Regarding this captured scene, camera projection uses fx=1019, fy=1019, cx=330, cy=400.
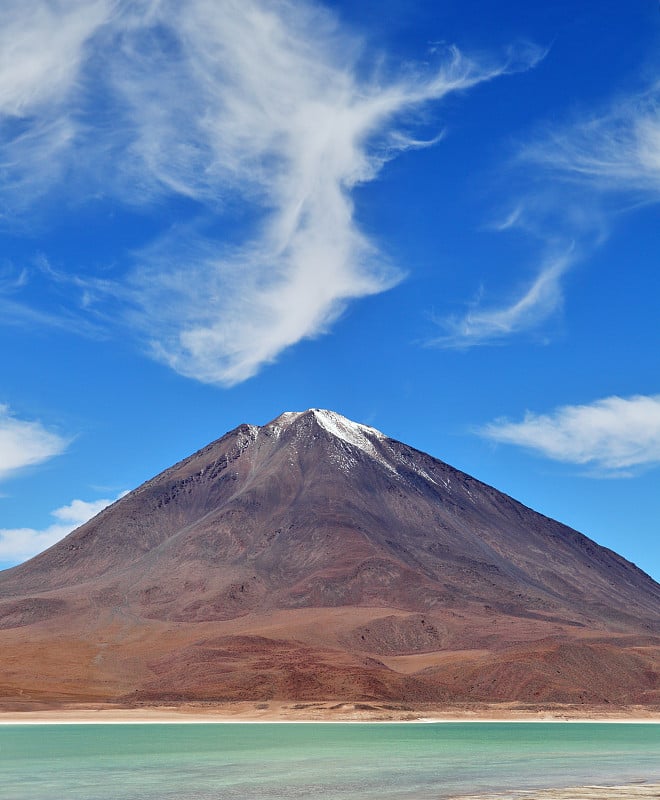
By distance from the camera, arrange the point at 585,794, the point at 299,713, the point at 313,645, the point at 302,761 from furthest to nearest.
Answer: the point at 313,645, the point at 299,713, the point at 302,761, the point at 585,794

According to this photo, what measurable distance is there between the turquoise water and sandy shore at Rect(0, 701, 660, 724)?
950 cm

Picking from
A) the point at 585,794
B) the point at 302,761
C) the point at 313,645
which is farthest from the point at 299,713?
the point at 585,794

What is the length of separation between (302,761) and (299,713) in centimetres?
4742

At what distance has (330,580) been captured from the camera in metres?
196

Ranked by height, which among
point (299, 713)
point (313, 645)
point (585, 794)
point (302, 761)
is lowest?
point (585, 794)

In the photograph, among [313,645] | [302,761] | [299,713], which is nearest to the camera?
[302,761]

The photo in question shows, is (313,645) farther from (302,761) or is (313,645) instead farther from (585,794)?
(585,794)

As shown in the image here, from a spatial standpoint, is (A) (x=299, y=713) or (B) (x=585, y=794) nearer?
(B) (x=585, y=794)

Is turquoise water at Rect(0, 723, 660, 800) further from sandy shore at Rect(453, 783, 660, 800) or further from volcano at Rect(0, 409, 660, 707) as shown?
volcano at Rect(0, 409, 660, 707)

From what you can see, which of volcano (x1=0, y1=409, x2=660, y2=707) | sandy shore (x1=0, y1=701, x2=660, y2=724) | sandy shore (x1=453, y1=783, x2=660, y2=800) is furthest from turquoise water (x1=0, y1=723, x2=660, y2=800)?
volcano (x1=0, y1=409, x2=660, y2=707)

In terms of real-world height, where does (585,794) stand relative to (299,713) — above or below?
below

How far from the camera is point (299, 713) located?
10100cm

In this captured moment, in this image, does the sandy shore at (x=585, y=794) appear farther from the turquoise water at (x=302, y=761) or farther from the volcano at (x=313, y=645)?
the volcano at (x=313, y=645)

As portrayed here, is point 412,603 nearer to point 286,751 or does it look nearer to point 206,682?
point 206,682
